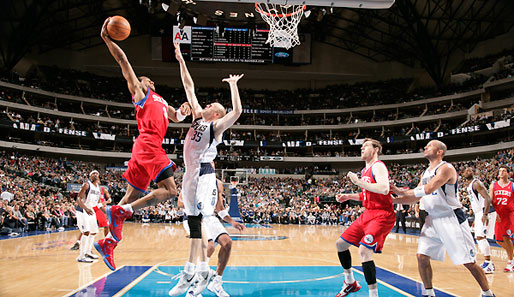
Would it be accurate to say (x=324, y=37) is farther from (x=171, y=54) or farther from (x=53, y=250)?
(x=53, y=250)

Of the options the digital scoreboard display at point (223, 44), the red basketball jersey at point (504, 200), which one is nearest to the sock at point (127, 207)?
the red basketball jersey at point (504, 200)

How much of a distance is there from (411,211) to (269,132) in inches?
947

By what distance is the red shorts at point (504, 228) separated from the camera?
7757 mm

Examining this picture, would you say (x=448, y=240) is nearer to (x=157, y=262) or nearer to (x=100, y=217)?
(x=157, y=262)

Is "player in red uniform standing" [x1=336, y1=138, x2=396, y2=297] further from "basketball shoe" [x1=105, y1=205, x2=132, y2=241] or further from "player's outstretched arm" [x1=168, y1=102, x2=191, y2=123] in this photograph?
"basketball shoe" [x1=105, y1=205, x2=132, y2=241]

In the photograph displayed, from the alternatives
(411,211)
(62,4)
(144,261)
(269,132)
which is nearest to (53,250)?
(144,261)

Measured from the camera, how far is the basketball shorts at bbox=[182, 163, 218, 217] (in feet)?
15.0

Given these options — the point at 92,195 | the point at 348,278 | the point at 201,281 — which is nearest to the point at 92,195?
the point at 92,195

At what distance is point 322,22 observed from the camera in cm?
3444

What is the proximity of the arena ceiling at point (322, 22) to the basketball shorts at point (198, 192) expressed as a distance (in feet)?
73.6

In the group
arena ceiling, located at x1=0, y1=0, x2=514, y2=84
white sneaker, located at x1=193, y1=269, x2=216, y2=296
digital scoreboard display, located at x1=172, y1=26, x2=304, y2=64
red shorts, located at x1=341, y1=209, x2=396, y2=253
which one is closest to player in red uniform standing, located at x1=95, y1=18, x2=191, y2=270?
white sneaker, located at x1=193, y1=269, x2=216, y2=296

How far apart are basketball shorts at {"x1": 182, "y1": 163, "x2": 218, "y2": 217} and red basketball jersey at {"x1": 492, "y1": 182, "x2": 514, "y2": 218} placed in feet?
20.9

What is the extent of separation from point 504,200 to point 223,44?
87.2 ft

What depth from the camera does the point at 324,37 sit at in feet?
131
